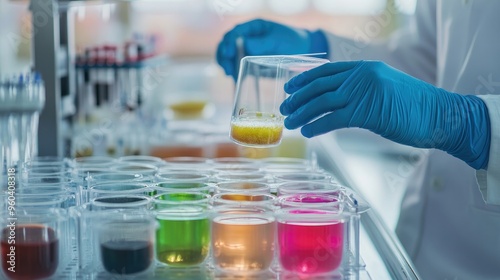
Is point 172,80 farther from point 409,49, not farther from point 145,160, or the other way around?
point 145,160

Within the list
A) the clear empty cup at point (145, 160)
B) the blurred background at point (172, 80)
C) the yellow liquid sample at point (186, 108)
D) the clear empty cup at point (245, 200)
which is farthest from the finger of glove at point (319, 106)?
the yellow liquid sample at point (186, 108)

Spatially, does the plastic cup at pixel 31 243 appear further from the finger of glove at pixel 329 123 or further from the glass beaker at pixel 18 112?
the glass beaker at pixel 18 112

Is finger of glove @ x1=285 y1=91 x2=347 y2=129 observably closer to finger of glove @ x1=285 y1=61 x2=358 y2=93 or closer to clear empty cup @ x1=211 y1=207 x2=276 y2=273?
finger of glove @ x1=285 y1=61 x2=358 y2=93

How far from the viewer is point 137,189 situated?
1540 millimetres

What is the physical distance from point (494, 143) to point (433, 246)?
589 millimetres

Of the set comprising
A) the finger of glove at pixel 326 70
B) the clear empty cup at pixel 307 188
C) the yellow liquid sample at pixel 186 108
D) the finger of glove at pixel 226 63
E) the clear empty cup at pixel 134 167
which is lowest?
the clear empty cup at pixel 307 188

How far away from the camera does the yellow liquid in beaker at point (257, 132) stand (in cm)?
176

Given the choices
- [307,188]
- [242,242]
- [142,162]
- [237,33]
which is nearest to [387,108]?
[307,188]

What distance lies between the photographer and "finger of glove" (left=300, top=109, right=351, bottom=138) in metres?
1.64

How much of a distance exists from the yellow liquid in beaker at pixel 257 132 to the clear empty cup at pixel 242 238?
1.12ft

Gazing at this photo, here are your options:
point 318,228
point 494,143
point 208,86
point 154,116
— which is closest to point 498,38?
point 494,143

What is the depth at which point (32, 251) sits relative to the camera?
1.38m

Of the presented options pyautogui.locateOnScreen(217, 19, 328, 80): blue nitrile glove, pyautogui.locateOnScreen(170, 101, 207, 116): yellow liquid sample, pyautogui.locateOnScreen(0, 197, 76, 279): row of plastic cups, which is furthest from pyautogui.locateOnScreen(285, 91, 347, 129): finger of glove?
pyautogui.locateOnScreen(170, 101, 207, 116): yellow liquid sample

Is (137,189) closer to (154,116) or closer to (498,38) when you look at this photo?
(498,38)
